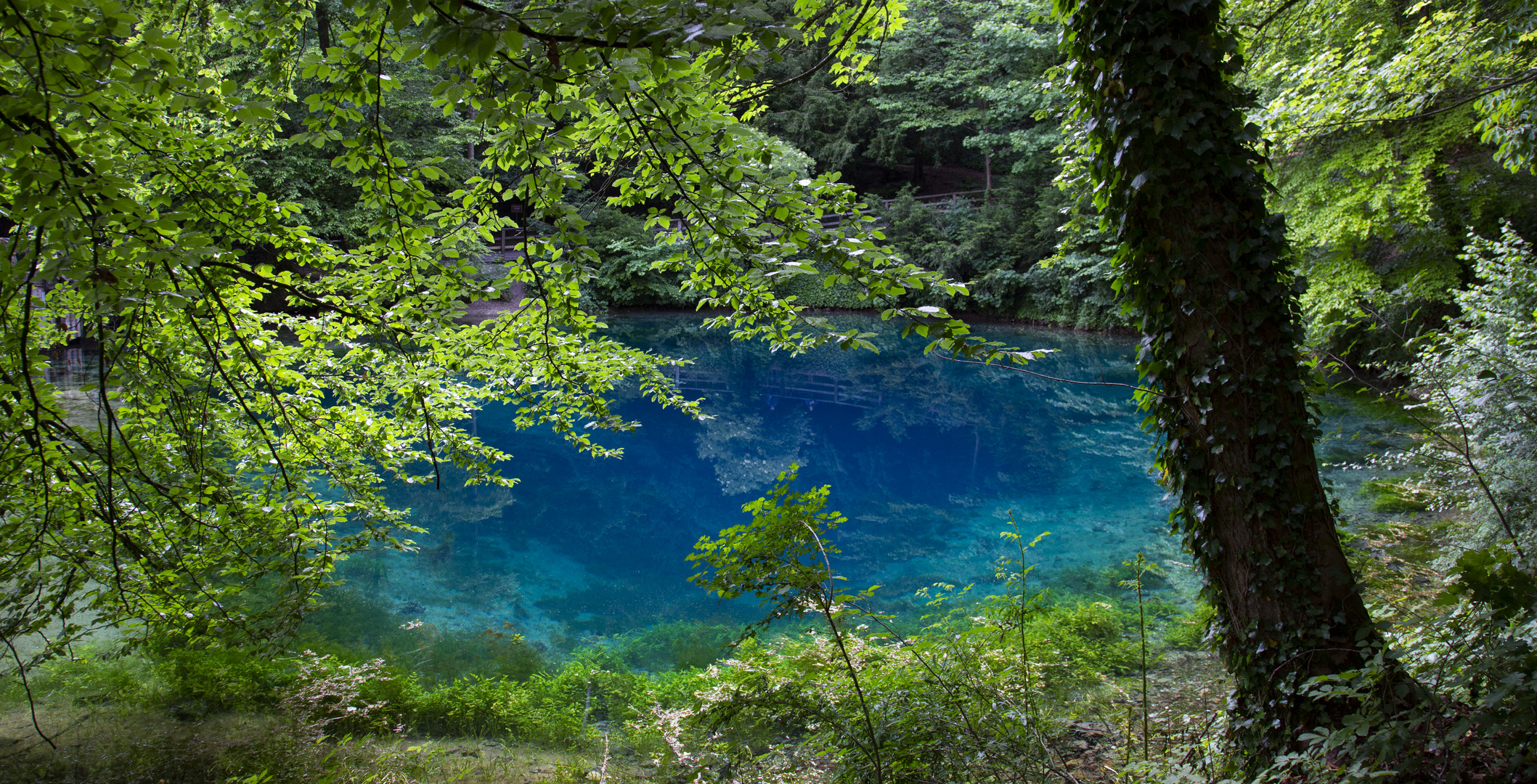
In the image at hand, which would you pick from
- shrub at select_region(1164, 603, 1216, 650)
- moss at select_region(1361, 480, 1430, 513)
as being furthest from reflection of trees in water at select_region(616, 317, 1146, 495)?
shrub at select_region(1164, 603, 1216, 650)

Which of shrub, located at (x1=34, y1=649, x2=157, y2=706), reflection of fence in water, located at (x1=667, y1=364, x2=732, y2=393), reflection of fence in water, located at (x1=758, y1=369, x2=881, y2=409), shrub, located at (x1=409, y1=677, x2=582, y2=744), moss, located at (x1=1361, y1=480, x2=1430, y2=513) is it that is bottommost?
moss, located at (x1=1361, y1=480, x2=1430, y2=513)

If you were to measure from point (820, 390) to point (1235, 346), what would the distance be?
14.6 m

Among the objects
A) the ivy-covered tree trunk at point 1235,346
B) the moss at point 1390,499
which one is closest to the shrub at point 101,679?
the ivy-covered tree trunk at point 1235,346

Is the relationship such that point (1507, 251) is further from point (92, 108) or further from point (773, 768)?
point (92, 108)

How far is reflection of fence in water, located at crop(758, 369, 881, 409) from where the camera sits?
1608 cm

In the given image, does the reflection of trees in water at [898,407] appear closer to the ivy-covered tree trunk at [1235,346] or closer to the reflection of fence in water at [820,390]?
the reflection of fence in water at [820,390]

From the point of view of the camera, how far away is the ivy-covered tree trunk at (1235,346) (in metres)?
2.44

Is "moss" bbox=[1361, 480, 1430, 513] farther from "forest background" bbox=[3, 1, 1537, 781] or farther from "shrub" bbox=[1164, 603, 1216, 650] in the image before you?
"shrub" bbox=[1164, 603, 1216, 650]

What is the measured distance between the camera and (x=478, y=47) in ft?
5.00

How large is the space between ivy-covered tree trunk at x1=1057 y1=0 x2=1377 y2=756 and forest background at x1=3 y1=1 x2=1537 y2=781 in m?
0.15

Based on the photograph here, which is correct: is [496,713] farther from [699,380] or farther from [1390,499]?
[699,380]

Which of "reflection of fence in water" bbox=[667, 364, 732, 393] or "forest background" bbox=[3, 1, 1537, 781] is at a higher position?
"reflection of fence in water" bbox=[667, 364, 732, 393]

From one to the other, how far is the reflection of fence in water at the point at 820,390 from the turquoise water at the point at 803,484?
Result: 81mm

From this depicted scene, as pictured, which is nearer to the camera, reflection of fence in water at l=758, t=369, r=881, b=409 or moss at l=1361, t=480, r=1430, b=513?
moss at l=1361, t=480, r=1430, b=513
